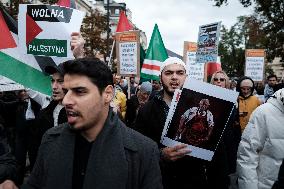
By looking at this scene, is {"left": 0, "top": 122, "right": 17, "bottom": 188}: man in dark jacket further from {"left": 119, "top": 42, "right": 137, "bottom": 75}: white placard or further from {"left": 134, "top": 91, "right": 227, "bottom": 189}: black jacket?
{"left": 119, "top": 42, "right": 137, "bottom": 75}: white placard

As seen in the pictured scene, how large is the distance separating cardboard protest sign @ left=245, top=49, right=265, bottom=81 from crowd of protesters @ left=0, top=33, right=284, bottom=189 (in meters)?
9.03

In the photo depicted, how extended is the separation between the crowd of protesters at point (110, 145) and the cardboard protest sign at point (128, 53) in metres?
3.69

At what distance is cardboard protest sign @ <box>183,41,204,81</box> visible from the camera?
9578mm

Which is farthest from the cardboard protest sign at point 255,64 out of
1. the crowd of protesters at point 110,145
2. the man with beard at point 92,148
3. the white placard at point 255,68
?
the man with beard at point 92,148

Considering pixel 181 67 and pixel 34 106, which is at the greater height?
pixel 181 67

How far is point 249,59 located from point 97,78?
36.3 feet

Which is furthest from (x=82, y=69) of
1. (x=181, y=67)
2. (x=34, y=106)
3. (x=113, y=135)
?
(x=34, y=106)

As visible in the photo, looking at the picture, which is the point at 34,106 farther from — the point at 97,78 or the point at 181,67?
the point at 97,78

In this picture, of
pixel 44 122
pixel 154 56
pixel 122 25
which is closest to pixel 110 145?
pixel 44 122

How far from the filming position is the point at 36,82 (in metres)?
4.19

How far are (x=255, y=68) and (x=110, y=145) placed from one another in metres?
11.1

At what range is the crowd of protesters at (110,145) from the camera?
7.63 feet

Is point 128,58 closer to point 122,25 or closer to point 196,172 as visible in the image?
point 122,25

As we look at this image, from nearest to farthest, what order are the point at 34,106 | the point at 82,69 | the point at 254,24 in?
the point at 82,69, the point at 34,106, the point at 254,24
